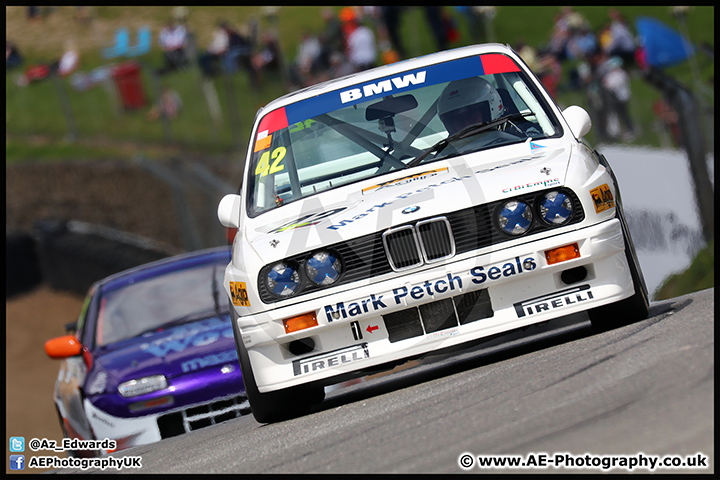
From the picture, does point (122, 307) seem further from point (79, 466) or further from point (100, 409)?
point (79, 466)

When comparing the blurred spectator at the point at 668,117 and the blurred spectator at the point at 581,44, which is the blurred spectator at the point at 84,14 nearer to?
the blurred spectator at the point at 581,44

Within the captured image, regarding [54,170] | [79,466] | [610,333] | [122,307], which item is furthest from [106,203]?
[610,333]

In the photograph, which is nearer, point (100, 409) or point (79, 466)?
point (79, 466)

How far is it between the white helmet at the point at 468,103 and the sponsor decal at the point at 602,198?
3.25ft

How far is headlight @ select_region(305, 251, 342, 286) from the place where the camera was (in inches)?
202

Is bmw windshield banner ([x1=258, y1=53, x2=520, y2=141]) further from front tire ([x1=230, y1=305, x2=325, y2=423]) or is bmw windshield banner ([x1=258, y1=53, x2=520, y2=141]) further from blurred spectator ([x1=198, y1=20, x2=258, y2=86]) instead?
blurred spectator ([x1=198, y1=20, x2=258, y2=86])

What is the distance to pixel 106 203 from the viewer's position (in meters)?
22.3

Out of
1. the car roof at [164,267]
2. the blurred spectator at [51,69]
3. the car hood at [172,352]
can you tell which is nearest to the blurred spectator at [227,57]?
the blurred spectator at [51,69]

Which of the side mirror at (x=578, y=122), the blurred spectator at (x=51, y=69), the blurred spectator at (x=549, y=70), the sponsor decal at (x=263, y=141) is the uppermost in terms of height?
the blurred spectator at (x=51, y=69)

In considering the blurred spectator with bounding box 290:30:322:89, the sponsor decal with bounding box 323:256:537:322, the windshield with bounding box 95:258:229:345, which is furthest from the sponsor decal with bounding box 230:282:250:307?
the blurred spectator with bounding box 290:30:322:89

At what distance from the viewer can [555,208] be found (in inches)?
201

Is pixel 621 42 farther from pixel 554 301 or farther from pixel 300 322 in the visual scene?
pixel 300 322

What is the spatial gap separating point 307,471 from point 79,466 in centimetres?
272

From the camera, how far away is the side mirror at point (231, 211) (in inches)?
244
